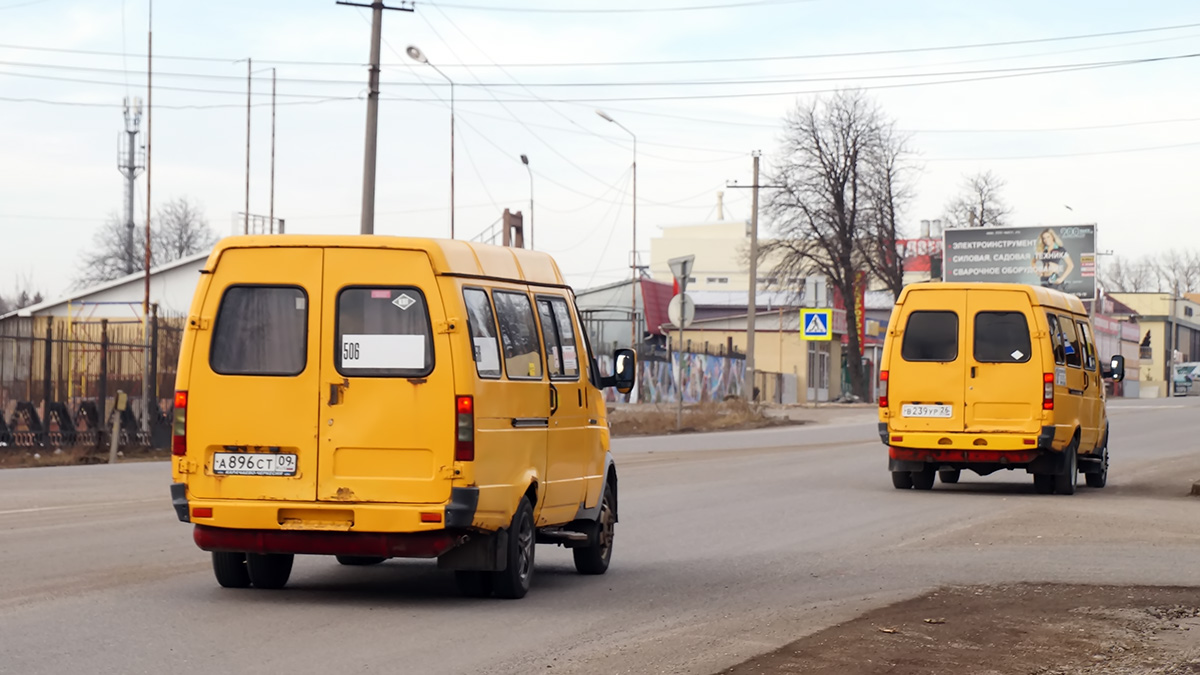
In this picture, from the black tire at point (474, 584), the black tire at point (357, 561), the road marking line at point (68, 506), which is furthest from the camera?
the road marking line at point (68, 506)

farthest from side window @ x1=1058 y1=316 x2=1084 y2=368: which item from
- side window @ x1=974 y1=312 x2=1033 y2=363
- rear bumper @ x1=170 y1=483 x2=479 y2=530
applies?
rear bumper @ x1=170 y1=483 x2=479 y2=530

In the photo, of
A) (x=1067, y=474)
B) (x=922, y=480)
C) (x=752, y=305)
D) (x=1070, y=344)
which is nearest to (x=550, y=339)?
(x=1067, y=474)

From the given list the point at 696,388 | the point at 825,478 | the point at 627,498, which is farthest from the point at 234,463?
the point at 696,388

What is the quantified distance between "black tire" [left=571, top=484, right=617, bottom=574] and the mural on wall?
46571mm

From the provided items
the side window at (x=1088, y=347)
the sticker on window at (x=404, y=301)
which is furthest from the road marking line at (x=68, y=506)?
the side window at (x=1088, y=347)

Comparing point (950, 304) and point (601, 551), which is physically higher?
→ point (950, 304)

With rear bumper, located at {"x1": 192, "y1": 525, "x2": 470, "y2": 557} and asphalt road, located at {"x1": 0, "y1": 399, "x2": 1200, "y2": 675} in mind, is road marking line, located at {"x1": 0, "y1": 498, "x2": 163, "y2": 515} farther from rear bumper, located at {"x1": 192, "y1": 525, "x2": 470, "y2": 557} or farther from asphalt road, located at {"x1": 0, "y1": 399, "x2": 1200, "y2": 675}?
rear bumper, located at {"x1": 192, "y1": 525, "x2": 470, "y2": 557}

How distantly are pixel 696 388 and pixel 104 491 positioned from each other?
46439mm

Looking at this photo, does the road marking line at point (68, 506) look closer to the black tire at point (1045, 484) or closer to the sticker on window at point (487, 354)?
the sticker on window at point (487, 354)

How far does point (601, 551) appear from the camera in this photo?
35.7 feet

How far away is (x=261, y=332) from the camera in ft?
29.8

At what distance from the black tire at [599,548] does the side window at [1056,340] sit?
365 inches

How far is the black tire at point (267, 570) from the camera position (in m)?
9.59

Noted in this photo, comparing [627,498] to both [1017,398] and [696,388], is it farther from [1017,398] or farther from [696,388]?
[696,388]
